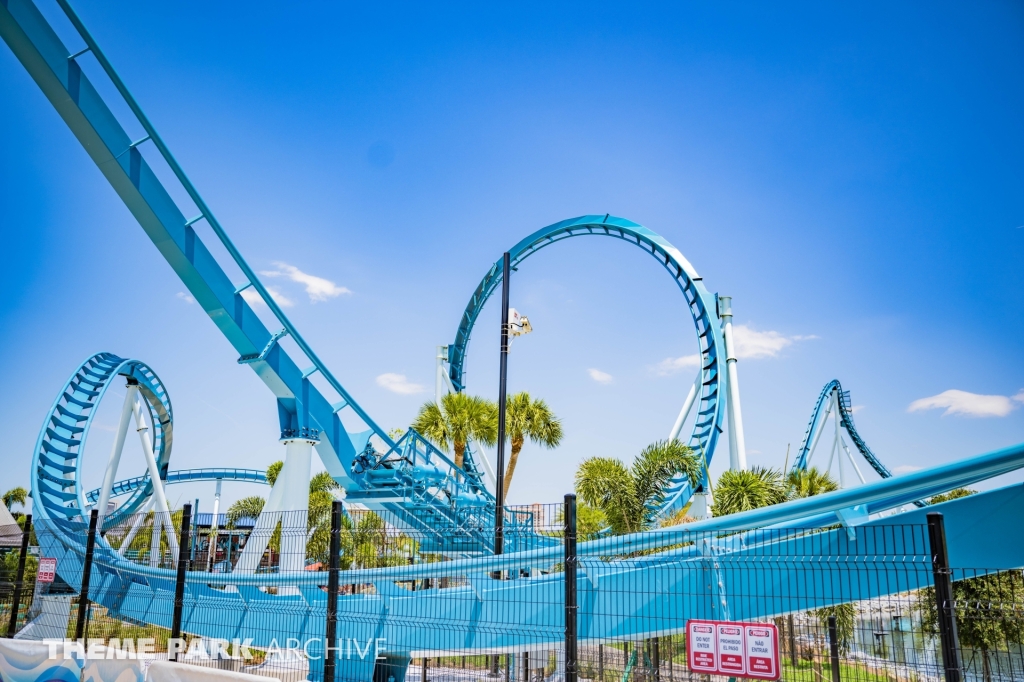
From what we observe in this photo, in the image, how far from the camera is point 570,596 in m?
5.85

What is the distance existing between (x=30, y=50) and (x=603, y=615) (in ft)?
34.0

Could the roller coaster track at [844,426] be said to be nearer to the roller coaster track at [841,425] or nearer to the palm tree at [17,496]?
the roller coaster track at [841,425]

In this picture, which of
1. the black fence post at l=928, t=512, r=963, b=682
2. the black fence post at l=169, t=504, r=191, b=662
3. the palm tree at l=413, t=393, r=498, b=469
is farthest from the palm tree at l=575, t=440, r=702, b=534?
the black fence post at l=928, t=512, r=963, b=682

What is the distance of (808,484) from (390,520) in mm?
9788

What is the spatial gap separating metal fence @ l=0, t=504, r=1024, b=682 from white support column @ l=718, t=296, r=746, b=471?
40.9 feet

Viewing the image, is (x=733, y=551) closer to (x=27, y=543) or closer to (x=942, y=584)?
(x=942, y=584)

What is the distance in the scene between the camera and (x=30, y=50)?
9.95 meters

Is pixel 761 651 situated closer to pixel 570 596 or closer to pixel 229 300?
pixel 570 596

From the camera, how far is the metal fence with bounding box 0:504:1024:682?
221 inches

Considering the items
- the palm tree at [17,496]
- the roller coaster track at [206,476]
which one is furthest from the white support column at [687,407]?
the palm tree at [17,496]

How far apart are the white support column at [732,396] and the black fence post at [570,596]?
Answer: 15.0 meters

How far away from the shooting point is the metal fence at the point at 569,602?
5602 millimetres

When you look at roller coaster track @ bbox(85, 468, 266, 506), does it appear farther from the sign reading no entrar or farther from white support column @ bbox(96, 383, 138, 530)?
the sign reading no entrar

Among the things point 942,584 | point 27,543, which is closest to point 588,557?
point 942,584
